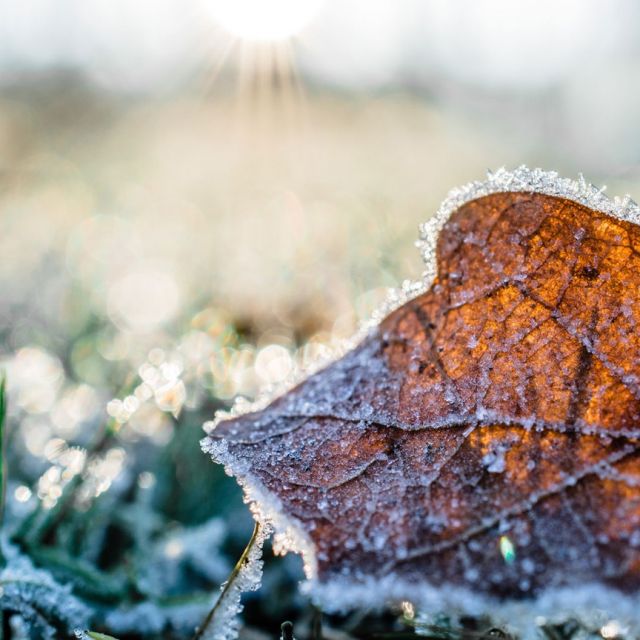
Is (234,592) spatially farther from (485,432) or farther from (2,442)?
(2,442)

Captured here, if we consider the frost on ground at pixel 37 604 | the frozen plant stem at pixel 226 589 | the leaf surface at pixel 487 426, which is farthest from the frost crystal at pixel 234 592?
the frost on ground at pixel 37 604

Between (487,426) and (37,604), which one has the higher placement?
(487,426)

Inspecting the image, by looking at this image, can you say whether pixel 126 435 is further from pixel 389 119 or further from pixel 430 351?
pixel 389 119

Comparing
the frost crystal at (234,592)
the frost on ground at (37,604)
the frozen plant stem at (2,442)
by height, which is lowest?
the frost on ground at (37,604)

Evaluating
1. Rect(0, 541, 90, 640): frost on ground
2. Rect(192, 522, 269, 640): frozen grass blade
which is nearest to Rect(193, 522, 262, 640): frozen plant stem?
Rect(192, 522, 269, 640): frozen grass blade

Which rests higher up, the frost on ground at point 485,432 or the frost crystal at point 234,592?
the frost on ground at point 485,432

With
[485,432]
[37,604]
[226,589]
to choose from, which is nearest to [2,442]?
[37,604]

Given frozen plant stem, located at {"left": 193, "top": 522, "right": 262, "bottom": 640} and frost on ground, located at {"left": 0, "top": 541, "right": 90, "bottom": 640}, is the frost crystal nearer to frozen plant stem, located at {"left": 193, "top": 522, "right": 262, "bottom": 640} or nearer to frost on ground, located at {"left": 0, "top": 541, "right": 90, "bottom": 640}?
frozen plant stem, located at {"left": 193, "top": 522, "right": 262, "bottom": 640}

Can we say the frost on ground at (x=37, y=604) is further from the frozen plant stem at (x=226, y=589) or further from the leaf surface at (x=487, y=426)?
the leaf surface at (x=487, y=426)

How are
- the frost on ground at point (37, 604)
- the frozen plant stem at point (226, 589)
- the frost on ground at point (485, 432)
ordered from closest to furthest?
the frost on ground at point (485, 432), the frozen plant stem at point (226, 589), the frost on ground at point (37, 604)
